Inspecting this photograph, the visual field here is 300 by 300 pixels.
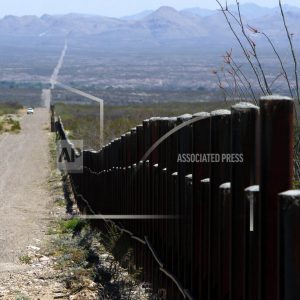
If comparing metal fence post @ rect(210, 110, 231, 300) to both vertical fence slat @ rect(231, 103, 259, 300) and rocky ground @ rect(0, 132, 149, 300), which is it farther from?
rocky ground @ rect(0, 132, 149, 300)

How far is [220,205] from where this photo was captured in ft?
13.4

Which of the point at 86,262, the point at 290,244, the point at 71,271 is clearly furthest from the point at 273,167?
the point at 86,262

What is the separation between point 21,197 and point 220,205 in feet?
46.3

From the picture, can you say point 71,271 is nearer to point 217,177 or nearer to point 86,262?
point 86,262

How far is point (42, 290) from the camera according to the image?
24.7ft

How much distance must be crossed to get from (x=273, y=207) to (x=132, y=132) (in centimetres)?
507

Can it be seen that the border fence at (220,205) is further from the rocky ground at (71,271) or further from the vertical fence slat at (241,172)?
the rocky ground at (71,271)

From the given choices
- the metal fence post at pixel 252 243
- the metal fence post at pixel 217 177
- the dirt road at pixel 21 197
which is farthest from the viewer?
the dirt road at pixel 21 197

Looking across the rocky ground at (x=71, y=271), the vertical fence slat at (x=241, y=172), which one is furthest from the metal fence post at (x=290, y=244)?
the rocky ground at (x=71, y=271)

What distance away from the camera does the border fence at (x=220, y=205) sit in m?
3.28

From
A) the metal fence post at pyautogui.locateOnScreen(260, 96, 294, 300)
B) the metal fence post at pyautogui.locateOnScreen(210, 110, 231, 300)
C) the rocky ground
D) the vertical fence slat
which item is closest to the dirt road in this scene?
the rocky ground

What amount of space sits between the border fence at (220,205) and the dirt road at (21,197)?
246 centimetres

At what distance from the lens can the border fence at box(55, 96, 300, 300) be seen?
129 inches

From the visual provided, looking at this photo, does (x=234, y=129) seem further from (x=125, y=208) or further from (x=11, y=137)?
(x=11, y=137)
